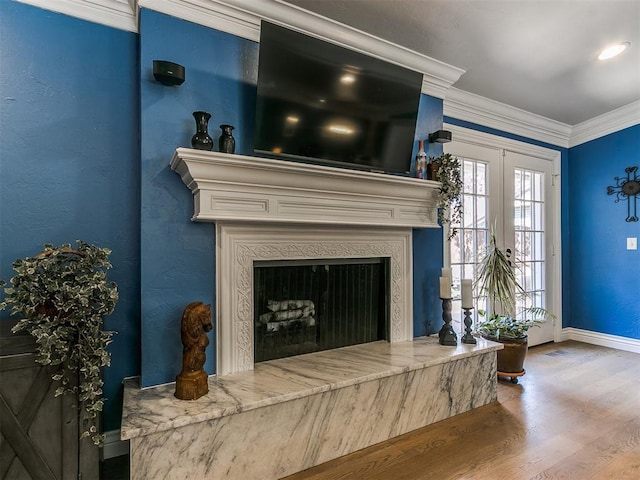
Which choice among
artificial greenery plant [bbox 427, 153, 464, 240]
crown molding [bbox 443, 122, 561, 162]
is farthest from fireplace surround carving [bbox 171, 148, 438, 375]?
crown molding [bbox 443, 122, 561, 162]

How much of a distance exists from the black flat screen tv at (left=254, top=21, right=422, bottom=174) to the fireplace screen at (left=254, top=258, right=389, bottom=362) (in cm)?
71

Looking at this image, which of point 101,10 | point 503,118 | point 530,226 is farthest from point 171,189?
point 530,226

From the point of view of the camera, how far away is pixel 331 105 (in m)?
2.29

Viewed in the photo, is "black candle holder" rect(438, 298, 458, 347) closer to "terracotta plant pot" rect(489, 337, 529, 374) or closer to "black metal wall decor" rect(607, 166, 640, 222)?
"terracotta plant pot" rect(489, 337, 529, 374)

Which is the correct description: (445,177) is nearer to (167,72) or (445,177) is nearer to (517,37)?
(517,37)

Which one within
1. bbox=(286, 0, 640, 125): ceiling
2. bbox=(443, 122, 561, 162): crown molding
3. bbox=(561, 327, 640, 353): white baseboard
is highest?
bbox=(286, 0, 640, 125): ceiling

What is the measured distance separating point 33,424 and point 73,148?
1287 millimetres

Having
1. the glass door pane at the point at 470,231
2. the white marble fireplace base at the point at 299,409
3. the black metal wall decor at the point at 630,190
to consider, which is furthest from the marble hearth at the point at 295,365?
the black metal wall decor at the point at 630,190

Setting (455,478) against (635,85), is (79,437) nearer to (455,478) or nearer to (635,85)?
(455,478)

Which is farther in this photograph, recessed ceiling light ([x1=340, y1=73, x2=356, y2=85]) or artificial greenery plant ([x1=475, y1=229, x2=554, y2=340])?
artificial greenery plant ([x1=475, y1=229, x2=554, y2=340])

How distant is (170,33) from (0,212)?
1.22 meters

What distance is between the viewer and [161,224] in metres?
1.96

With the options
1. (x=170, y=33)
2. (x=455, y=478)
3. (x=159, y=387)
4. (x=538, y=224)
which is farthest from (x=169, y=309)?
(x=538, y=224)

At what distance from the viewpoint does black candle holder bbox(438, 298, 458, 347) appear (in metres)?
2.63
